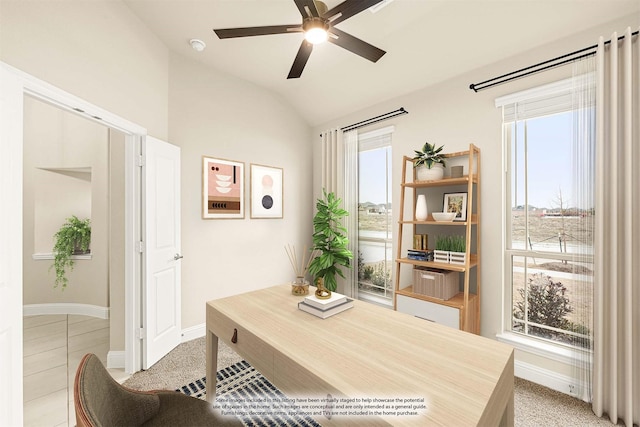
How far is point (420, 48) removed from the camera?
262 centimetres

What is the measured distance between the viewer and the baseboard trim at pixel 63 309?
3.72 m

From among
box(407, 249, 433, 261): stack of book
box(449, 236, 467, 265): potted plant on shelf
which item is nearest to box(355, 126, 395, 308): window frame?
box(407, 249, 433, 261): stack of book

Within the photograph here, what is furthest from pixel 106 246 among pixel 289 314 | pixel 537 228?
pixel 537 228

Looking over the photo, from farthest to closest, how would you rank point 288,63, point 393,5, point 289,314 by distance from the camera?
point 288,63 < point 393,5 < point 289,314

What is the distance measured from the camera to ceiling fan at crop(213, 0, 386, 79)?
1.51 metres

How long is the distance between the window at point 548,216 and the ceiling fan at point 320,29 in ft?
5.02

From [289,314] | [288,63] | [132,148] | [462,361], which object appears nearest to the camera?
[462,361]

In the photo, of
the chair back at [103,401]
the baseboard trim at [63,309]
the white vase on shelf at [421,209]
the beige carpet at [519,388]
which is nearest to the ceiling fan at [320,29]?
the white vase on shelf at [421,209]

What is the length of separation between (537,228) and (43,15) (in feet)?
12.7

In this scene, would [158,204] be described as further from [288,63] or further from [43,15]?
[288,63]

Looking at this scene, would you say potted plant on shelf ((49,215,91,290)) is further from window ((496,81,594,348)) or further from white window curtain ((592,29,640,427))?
white window curtain ((592,29,640,427))

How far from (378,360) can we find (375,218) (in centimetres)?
266

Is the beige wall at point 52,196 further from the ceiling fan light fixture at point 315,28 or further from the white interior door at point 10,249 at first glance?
the ceiling fan light fixture at point 315,28

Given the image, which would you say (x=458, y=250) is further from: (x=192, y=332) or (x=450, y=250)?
(x=192, y=332)
